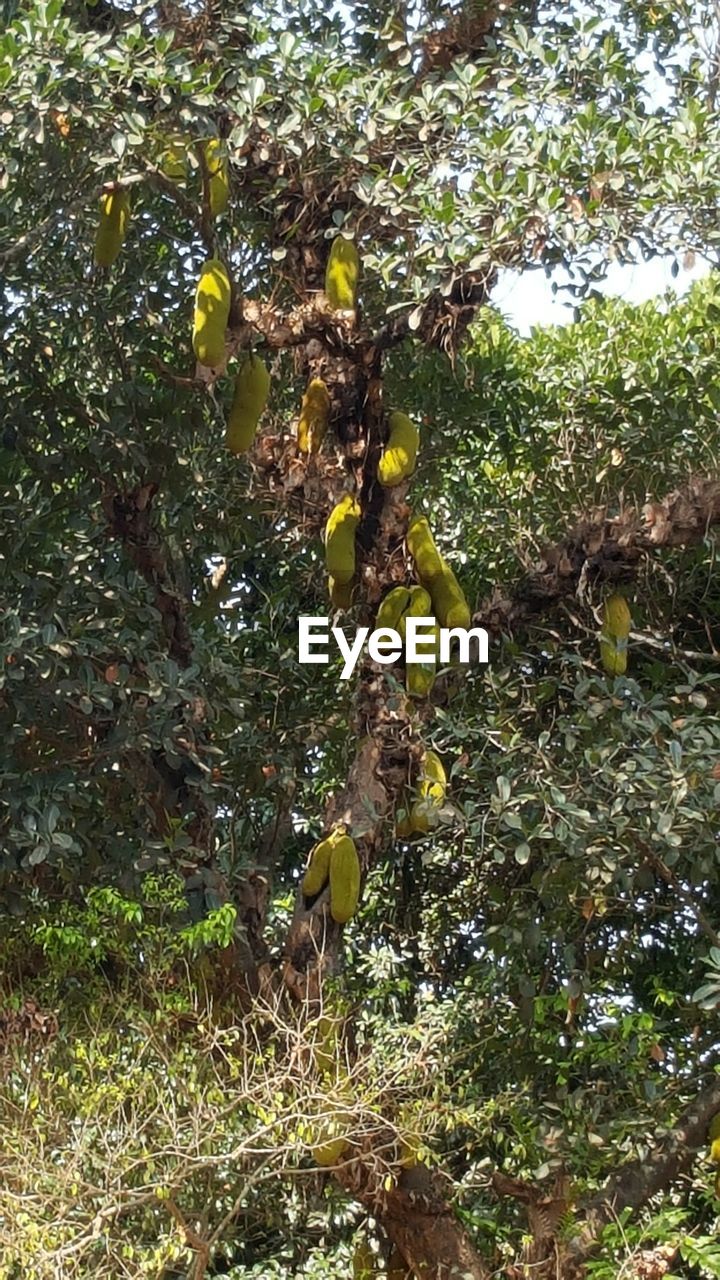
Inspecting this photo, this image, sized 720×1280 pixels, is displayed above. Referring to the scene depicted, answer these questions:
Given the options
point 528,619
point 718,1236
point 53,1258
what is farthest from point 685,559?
point 53,1258

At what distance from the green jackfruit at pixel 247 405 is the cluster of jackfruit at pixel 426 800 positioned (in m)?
0.86

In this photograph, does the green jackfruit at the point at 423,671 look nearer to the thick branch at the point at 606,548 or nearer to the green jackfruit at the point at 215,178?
the thick branch at the point at 606,548

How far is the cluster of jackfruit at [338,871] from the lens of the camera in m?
3.73

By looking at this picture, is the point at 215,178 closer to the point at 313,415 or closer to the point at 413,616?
the point at 313,415

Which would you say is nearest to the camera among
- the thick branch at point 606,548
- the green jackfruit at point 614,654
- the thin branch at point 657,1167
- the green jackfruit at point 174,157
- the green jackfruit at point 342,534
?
the green jackfruit at point 174,157

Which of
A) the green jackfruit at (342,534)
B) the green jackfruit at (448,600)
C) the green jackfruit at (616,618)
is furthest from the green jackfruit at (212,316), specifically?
the green jackfruit at (616,618)

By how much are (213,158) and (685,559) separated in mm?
1886

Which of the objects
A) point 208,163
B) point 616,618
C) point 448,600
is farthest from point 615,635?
point 208,163

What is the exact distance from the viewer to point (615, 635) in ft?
13.4

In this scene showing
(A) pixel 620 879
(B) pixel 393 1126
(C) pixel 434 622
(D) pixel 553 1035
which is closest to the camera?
(B) pixel 393 1126

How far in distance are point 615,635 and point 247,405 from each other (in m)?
1.12

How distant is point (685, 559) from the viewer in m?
4.71

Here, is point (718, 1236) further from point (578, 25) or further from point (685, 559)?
point (578, 25)

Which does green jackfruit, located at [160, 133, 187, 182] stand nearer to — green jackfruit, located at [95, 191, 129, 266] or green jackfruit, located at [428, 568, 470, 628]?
green jackfruit, located at [95, 191, 129, 266]
